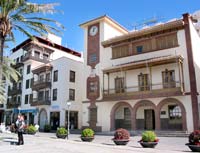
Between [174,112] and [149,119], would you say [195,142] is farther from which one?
[149,119]

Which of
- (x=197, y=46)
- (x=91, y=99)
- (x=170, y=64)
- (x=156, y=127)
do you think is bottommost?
(x=156, y=127)

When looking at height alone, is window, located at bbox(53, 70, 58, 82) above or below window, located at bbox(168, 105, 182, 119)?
above

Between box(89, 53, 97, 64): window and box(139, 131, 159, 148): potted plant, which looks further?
box(89, 53, 97, 64): window

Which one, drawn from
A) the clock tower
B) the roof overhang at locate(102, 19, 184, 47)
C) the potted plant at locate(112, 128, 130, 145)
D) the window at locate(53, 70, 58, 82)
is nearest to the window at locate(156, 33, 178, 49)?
the roof overhang at locate(102, 19, 184, 47)

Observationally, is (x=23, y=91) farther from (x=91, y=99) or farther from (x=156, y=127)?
(x=156, y=127)

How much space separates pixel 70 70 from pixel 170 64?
16996 millimetres

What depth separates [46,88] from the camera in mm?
38812

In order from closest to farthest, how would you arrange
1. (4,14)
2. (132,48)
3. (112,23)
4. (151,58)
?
(4,14), (151,58), (132,48), (112,23)

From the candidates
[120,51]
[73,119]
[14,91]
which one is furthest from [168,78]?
[14,91]

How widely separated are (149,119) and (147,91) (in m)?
3.74

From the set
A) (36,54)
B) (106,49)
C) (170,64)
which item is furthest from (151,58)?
(36,54)

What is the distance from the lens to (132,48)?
28.4 metres

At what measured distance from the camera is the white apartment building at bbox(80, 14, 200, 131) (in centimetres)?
2372

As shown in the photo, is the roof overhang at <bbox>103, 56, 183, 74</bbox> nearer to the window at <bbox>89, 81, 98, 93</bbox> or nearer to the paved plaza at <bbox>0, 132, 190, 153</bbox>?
the window at <bbox>89, 81, 98, 93</bbox>
